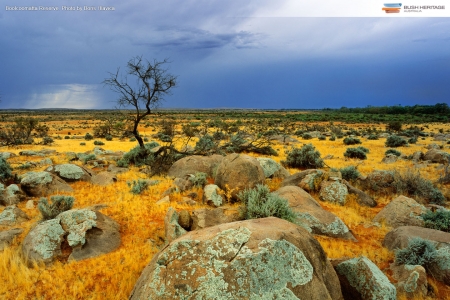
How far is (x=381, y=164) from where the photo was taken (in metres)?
16.6

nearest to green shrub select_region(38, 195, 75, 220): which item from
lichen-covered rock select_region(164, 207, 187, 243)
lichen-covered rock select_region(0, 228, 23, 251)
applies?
lichen-covered rock select_region(0, 228, 23, 251)

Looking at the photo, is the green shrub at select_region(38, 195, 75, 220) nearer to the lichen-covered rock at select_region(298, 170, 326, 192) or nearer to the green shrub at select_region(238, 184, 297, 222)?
the green shrub at select_region(238, 184, 297, 222)

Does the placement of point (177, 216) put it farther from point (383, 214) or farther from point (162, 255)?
point (383, 214)

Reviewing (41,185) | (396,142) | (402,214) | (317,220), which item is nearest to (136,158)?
(41,185)

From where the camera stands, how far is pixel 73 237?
19.5ft

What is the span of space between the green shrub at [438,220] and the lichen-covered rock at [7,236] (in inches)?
401

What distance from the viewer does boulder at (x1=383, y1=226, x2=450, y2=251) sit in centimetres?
591

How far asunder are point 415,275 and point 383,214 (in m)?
3.98

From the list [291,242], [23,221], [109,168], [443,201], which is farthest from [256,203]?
[109,168]

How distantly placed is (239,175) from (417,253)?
209 inches

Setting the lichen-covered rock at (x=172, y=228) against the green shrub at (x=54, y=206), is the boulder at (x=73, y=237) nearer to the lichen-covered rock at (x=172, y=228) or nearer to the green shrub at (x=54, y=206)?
the green shrub at (x=54, y=206)

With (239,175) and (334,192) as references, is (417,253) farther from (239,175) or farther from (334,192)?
(239,175)

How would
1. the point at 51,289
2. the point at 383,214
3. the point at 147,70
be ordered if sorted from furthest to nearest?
1. the point at 147,70
2. the point at 383,214
3. the point at 51,289

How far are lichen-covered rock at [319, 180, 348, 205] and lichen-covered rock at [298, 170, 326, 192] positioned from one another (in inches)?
11.5
